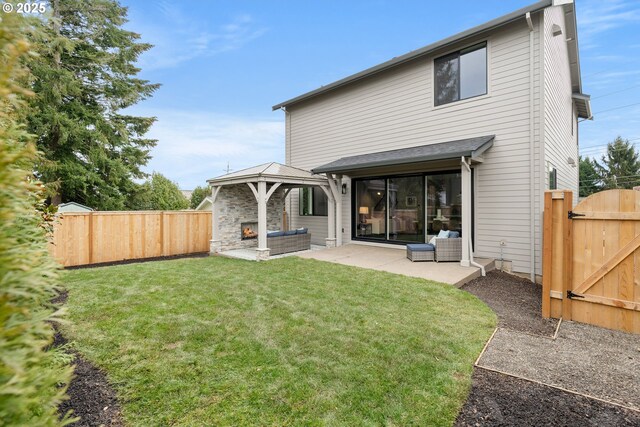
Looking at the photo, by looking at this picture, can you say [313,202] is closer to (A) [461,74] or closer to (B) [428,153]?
(B) [428,153]

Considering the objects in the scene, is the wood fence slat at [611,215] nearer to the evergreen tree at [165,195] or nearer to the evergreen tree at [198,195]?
the evergreen tree at [165,195]

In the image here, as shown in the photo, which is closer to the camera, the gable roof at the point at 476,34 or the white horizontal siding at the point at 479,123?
the gable roof at the point at 476,34

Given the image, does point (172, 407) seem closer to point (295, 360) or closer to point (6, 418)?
point (295, 360)

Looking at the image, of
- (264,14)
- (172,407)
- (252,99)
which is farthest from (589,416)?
(252,99)

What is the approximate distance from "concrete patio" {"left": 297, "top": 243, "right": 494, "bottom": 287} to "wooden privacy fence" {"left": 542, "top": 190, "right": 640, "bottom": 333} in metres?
1.78

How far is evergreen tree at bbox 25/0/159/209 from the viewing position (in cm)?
1194

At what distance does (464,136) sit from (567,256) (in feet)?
15.5

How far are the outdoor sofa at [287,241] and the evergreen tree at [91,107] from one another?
8.96 metres

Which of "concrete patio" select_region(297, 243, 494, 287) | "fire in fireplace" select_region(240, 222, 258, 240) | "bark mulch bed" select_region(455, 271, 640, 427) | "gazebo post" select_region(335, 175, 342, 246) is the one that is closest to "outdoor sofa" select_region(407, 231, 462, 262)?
"concrete patio" select_region(297, 243, 494, 287)

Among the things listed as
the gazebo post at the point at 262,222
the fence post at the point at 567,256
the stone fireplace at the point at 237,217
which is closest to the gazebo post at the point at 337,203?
the gazebo post at the point at 262,222

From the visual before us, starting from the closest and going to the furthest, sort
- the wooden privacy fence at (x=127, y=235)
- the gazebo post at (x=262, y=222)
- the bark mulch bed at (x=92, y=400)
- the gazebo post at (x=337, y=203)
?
the bark mulch bed at (x=92, y=400)
the wooden privacy fence at (x=127, y=235)
the gazebo post at (x=262, y=222)
the gazebo post at (x=337, y=203)

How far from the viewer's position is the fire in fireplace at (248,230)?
1111cm

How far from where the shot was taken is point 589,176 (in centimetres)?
3775

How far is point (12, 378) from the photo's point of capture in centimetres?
107
